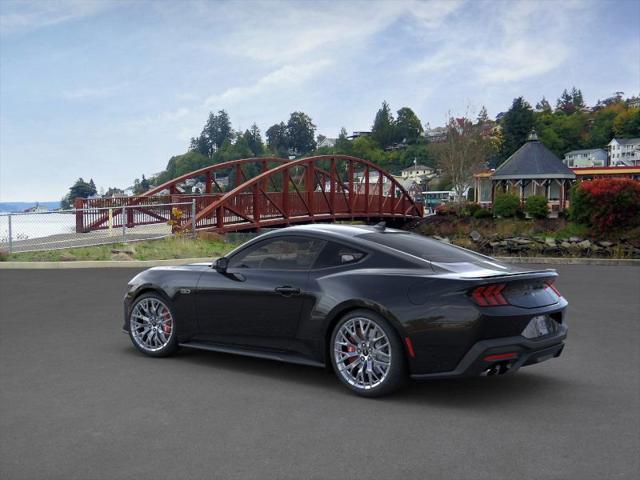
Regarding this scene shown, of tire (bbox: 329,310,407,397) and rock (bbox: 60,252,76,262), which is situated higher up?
rock (bbox: 60,252,76,262)

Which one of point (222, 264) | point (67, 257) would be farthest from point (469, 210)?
point (222, 264)

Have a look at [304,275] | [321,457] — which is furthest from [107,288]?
[321,457]

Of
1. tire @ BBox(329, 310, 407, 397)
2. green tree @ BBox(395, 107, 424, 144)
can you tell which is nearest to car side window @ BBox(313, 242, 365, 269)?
tire @ BBox(329, 310, 407, 397)

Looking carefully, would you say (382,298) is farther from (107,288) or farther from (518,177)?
(518,177)

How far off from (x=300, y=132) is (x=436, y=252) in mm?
192010

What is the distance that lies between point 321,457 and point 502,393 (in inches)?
89.3

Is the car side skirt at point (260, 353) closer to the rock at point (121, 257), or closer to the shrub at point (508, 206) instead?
the rock at point (121, 257)

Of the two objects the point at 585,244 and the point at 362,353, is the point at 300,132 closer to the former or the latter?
the point at 585,244

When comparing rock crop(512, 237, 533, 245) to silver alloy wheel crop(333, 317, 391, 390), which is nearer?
silver alloy wheel crop(333, 317, 391, 390)

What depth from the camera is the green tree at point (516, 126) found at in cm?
10831

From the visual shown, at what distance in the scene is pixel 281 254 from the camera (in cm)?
669

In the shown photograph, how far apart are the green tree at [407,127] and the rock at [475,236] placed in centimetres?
14809

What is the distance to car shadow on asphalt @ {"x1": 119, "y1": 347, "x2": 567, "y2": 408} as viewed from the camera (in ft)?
19.5

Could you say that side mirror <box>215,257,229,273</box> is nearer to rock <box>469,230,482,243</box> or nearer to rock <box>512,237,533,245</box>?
rock <box>512,237,533,245</box>
